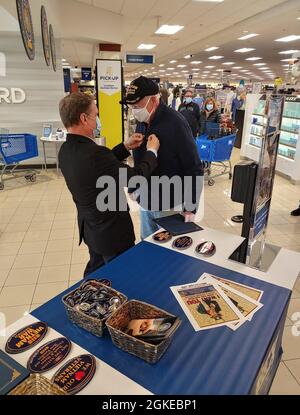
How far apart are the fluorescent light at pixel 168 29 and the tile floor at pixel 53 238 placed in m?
5.04

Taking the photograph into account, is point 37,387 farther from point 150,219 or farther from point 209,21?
point 209,21

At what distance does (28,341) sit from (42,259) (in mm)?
2604

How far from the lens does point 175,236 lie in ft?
6.94

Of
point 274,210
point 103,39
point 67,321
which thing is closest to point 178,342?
point 67,321

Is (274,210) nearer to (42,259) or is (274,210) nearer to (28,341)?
(42,259)

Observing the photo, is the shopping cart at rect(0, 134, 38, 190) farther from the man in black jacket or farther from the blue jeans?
the man in black jacket

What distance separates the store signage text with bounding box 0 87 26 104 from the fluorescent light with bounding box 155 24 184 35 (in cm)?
444

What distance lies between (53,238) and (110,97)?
5.08 metres

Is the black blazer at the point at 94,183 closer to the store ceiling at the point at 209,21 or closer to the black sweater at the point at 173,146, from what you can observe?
the black sweater at the point at 173,146

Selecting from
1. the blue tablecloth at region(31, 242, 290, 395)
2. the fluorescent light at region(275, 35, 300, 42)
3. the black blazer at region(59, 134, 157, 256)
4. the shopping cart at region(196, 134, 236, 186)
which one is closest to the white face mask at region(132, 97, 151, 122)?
the black blazer at region(59, 134, 157, 256)

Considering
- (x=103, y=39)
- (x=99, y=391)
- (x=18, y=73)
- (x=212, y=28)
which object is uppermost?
(x=212, y=28)

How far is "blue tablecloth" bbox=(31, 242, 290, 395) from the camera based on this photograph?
3.53 feet

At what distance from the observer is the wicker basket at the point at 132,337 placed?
1.12m
